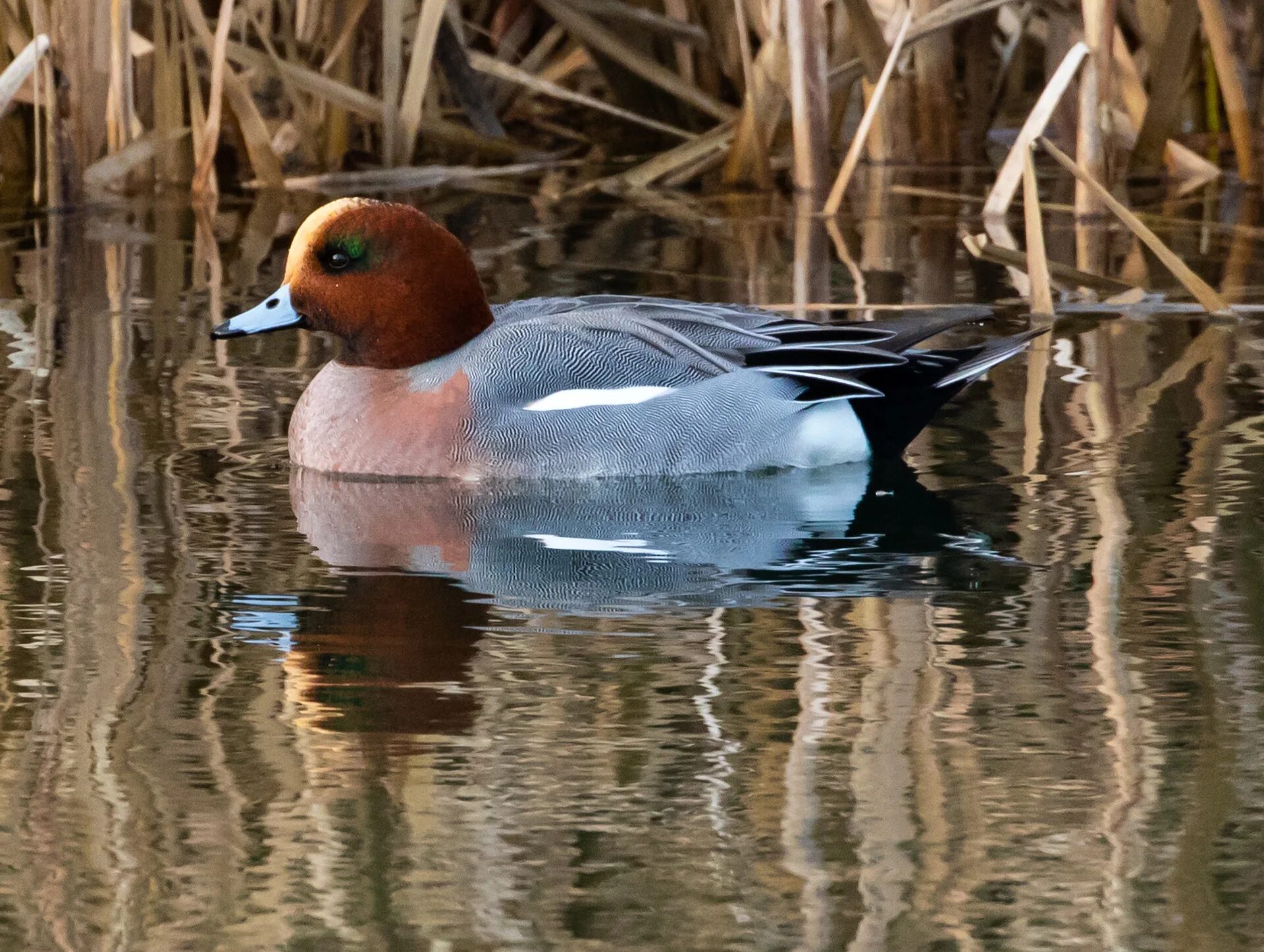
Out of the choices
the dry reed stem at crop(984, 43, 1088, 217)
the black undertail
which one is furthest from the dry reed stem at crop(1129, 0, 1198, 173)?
the black undertail

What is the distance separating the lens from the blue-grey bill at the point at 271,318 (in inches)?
199

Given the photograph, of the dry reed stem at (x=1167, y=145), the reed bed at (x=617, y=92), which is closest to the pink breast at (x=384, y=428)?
the reed bed at (x=617, y=92)

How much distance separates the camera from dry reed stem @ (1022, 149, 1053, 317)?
5859 millimetres

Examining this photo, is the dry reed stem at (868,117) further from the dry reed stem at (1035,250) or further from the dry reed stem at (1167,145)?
the dry reed stem at (1167,145)

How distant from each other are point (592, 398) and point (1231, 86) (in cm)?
402

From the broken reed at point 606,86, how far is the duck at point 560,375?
195 cm

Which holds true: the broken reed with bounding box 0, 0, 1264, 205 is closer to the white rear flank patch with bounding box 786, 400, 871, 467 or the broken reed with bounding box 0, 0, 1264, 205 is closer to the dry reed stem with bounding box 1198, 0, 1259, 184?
the dry reed stem with bounding box 1198, 0, 1259, 184

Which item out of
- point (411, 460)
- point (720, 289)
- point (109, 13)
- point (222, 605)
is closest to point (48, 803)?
point (222, 605)

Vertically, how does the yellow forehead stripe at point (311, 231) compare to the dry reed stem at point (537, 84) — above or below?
below

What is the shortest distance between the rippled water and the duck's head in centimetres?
35

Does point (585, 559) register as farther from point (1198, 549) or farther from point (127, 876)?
point (127, 876)

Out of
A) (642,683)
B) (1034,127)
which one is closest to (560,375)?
(642,683)

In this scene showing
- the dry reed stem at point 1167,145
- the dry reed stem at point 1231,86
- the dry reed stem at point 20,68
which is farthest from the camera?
the dry reed stem at point 1167,145

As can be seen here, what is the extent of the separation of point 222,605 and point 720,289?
3.32 m
